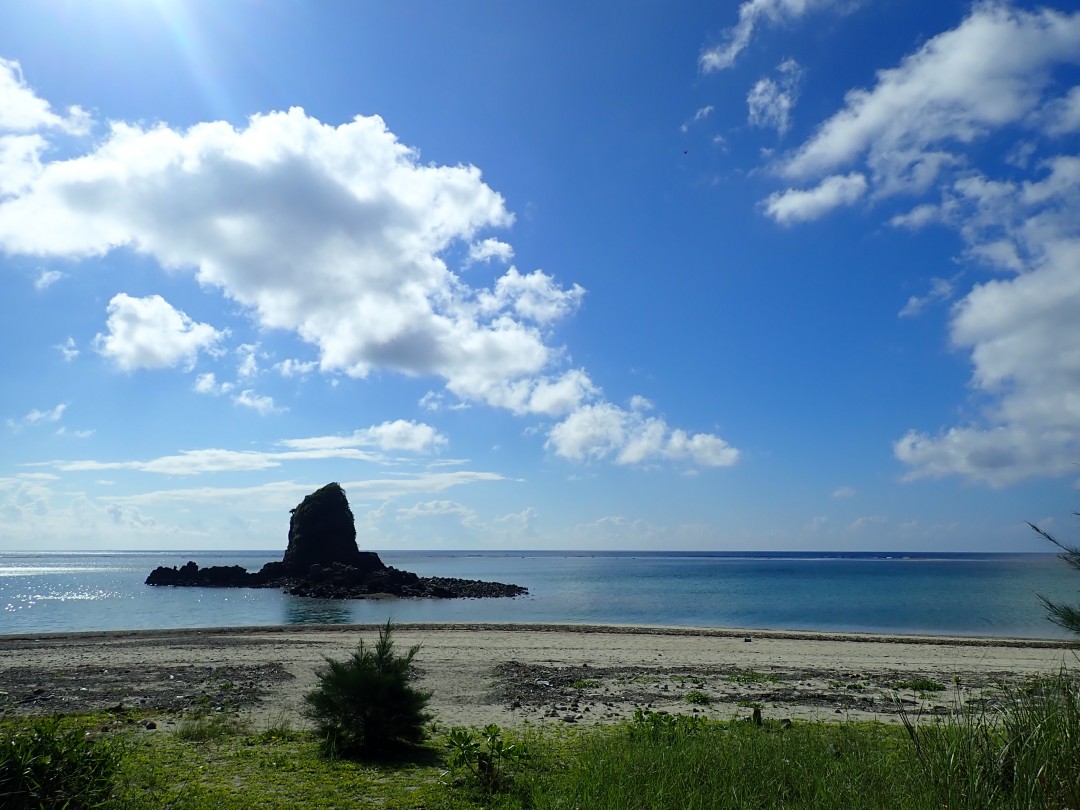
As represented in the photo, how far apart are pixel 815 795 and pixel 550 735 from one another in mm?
6184

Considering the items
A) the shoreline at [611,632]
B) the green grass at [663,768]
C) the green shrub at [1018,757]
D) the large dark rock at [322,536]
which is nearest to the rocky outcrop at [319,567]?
the large dark rock at [322,536]

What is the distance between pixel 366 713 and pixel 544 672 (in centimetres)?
1094

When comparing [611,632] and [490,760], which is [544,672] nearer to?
[490,760]

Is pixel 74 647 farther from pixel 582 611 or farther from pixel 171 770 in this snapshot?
pixel 582 611

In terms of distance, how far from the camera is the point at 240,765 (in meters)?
10.5

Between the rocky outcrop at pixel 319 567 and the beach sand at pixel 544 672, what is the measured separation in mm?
57151

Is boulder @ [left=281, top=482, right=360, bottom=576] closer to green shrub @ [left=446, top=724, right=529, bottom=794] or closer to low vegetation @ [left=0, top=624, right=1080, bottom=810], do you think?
low vegetation @ [left=0, top=624, right=1080, bottom=810]

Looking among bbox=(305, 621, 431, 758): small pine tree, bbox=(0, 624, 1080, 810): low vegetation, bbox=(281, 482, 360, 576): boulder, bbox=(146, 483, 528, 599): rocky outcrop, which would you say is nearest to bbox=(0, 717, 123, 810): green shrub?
bbox=(0, 624, 1080, 810): low vegetation

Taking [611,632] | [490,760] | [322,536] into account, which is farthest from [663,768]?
[322,536]

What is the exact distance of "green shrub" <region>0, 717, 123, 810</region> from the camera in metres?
7.18

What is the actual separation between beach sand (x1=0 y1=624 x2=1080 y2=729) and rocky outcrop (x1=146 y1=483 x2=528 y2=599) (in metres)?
57.2

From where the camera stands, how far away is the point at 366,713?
11703mm

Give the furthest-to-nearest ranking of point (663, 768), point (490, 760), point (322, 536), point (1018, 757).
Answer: point (322, 536)
point (490, 760)
point (663, 768)
point (1018, 757)

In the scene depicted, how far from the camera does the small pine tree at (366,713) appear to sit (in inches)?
457
